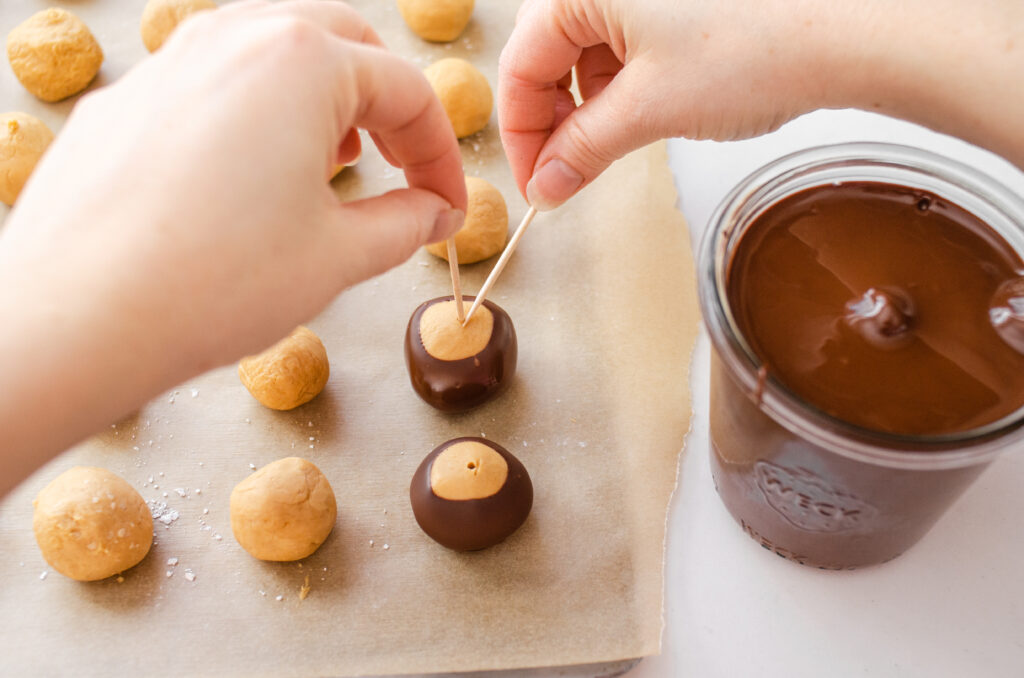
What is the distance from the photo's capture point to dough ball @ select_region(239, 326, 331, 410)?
4.27 feet

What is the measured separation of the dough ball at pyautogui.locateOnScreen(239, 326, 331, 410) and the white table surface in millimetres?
616

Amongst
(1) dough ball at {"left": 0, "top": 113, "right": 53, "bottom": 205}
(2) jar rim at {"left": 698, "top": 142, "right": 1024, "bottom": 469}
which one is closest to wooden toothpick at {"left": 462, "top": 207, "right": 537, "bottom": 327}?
(2) jar rim at {"left": 698, "top": 142, "right": 1024, "bottom": 469}

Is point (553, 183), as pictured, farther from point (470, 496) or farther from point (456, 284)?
point (470, 496)

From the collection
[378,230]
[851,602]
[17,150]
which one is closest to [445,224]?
[378,230]

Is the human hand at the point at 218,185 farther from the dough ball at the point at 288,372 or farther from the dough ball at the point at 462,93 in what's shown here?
the dough ball at the point at 462,93

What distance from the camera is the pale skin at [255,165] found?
2.09ft

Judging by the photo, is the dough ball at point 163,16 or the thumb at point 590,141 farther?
the dough ball at point 163,16

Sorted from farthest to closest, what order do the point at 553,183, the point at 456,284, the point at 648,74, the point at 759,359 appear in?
the point at 456,284 < the point at 553,183 < the point at 648,74 < the point at 759,359

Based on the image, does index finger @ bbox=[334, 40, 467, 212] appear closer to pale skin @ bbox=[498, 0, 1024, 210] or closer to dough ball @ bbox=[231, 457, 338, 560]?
pale skin @ bbox=[498, 0, 1024, 210]

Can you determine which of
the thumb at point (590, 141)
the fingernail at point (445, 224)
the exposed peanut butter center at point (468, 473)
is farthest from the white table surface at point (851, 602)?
the fingernail at point (445, 224)

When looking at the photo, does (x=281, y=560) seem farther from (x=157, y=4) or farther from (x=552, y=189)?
(x=157, y=4)

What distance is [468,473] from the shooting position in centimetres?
120

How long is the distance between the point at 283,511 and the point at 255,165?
2.13 feet

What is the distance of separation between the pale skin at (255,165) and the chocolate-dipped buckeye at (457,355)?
1.33ft
